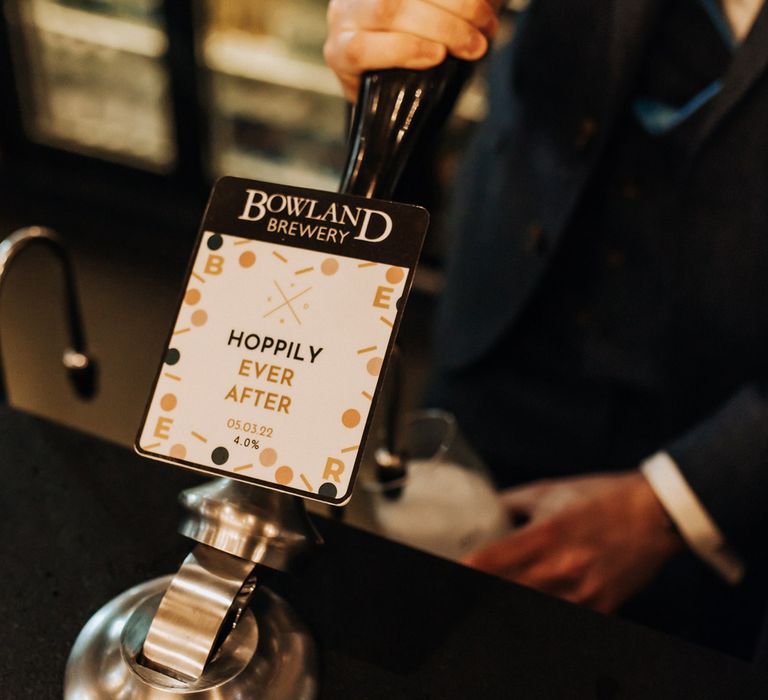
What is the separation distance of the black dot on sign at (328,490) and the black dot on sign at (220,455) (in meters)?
0.05

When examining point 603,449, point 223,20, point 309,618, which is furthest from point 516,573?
point 223,20

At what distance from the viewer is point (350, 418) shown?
35 cm

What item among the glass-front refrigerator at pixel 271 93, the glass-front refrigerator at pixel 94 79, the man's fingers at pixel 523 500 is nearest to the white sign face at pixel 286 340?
the man's fingers at pixel 523 500

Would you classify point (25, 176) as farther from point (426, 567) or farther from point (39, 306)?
point (426, 567)

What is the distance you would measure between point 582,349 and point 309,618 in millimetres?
762

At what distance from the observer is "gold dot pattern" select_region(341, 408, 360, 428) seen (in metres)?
0.35

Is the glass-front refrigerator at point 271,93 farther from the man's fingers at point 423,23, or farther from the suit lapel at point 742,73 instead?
the man's fingers at point 423,23

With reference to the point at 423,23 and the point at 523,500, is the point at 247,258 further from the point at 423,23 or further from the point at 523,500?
the point at 523,500

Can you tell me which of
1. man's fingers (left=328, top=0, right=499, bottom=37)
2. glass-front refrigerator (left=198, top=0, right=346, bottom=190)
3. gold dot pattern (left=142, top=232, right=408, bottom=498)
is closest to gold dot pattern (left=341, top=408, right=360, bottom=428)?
gold dot pattern (left=142, top=232, right=408, bottom=498)

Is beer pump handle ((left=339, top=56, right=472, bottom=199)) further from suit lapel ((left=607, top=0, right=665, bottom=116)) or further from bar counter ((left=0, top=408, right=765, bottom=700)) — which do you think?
suit lapel ((left=607, top=0, right=665, bottom=116))

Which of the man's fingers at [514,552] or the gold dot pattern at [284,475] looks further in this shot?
the man's fingers at [514,552]

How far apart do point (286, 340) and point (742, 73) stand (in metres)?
0.70

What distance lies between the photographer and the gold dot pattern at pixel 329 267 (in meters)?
0.37

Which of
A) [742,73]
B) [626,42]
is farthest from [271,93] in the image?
[742,73]
